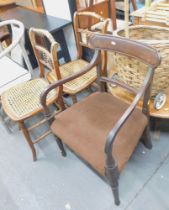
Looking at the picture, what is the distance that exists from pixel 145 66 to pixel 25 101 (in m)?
0.85

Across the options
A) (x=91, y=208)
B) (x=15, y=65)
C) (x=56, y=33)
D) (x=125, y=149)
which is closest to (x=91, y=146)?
(x=125, y=149)

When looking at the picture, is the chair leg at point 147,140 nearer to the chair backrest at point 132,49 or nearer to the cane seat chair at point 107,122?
the cane seat chair at point 107,122

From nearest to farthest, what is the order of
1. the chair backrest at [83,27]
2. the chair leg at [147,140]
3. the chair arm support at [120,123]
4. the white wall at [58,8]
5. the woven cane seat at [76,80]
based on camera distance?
the chair arm support at [120,123] → the chair leg at [147,140] → the woven cane seat at [76,80] → the chair backrest at [83,27] → the white wall at [58,8]

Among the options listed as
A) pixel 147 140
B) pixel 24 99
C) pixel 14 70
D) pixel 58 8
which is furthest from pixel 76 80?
pixel 58 8

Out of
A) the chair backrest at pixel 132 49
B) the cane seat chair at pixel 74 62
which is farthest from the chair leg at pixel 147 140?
the cane seat chair at pixel 74 62

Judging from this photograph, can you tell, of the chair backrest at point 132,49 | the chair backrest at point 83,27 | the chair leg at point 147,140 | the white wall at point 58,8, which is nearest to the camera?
the chair backrest at point 132,49

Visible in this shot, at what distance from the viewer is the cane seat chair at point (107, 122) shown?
954mm

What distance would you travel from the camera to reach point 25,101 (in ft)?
4.63

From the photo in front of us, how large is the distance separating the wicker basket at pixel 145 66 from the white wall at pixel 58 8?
82 cm

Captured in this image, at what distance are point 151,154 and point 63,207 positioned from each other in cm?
71

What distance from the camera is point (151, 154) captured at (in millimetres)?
1424

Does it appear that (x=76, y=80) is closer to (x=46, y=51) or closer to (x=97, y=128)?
(x=46, y=51)

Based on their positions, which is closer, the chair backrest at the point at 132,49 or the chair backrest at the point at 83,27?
the chair backrest at the point at 132,49

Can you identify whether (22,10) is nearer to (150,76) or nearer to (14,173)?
(14,173)
